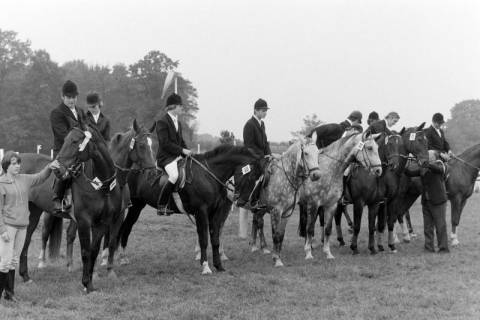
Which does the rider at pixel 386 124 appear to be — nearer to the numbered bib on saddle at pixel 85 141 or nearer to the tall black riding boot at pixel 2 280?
the numbered bib on saddle at pixel 85 141

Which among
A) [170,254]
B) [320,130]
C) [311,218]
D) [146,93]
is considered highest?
[146,93]

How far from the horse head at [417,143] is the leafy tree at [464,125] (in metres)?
56.7

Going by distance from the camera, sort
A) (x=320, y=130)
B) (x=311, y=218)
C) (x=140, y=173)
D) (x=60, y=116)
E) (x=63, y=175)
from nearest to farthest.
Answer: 1. (x=63, y=175)
2. (x=60, y=116)
3. (x=140, y=173)
4. (x=311, y=218)
5. (x=320, y=130)

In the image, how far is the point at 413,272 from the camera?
8.78 meters

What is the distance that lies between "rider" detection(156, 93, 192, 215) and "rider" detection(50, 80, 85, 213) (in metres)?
1.59

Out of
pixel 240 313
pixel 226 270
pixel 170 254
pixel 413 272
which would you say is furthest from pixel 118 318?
pixel 413 272

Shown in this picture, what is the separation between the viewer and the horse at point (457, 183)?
39.8 ft

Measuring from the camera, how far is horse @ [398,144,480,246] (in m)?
12.1

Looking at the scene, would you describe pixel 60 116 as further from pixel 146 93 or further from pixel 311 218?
pixel 146 93

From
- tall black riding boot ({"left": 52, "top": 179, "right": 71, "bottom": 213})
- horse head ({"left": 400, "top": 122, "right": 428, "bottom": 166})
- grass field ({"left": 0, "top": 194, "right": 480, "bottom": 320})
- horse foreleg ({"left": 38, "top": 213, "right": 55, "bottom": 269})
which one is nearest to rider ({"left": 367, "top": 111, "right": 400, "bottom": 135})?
horse head ({"left": 400, "top": 122, "right": 428, "bottom": 166})

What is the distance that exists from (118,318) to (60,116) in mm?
3354

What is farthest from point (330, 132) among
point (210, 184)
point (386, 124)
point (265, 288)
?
point (265, 288)

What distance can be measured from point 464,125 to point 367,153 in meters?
→ 70.8

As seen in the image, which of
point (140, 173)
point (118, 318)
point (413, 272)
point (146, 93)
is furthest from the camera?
point (146, 93)
